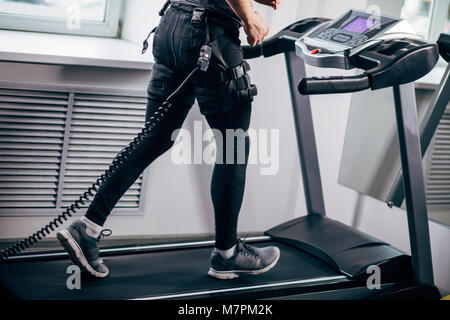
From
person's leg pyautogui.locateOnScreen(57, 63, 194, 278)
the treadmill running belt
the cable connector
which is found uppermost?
the cable connector

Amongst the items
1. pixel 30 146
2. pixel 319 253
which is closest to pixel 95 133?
pixel 30 146

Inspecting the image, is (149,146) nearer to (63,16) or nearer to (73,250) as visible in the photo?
(73,250)

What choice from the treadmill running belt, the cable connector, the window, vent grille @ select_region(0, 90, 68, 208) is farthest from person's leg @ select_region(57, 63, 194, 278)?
the window

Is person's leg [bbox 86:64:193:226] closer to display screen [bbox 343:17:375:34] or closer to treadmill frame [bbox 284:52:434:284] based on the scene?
display screen [bbox 343:17:375:34]

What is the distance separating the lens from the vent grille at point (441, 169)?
8.93ft

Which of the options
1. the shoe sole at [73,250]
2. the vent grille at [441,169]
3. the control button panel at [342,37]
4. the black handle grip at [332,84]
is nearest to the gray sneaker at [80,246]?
the shoe sole at [73,250]

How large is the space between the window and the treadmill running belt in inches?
51.1

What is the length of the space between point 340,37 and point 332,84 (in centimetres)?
37

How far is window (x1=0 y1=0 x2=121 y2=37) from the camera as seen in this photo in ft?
9.86

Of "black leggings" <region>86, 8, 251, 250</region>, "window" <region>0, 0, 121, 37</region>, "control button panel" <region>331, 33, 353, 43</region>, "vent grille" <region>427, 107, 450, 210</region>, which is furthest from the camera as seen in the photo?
"window" <region>0, 0, 121, 37</region>

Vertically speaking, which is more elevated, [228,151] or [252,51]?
[252,51]

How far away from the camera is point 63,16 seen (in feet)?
10.2
